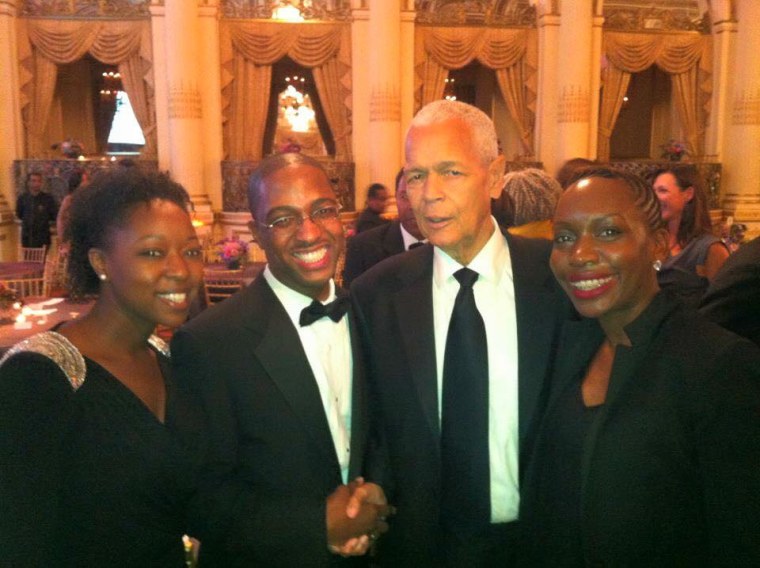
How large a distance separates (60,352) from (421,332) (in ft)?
3.07

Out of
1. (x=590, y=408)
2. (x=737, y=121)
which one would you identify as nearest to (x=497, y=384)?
(x=590, y=408)

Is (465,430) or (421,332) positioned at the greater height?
(421,332)

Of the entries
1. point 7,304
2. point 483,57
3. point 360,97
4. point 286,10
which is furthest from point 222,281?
point 483,57

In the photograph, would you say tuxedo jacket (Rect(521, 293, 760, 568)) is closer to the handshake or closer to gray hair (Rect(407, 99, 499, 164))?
the handshake

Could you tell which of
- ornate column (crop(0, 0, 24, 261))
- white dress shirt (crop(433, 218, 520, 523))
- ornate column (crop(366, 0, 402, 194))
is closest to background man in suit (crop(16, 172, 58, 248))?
ornate column (crop(0, 0, 24, 261))

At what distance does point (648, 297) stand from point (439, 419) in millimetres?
638

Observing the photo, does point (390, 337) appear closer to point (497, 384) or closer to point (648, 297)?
point (497, 384)

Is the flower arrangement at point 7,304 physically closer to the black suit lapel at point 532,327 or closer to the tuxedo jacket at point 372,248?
the tuxedo jacket at point 372,248

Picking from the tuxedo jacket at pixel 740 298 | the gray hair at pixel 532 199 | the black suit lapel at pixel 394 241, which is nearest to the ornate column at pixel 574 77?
the black suit lapel at pixel 394 241

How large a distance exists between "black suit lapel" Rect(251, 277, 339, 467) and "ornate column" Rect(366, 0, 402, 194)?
948 cm

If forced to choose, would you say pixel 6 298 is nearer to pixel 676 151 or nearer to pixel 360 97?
pixel 360 97

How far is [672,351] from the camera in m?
1.50

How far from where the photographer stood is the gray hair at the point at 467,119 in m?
1.93

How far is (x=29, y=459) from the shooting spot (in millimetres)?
1338
